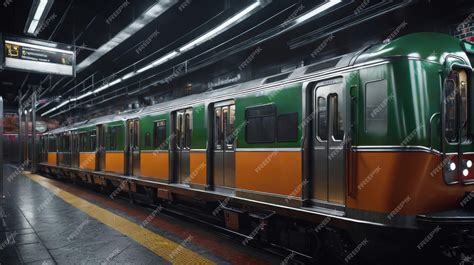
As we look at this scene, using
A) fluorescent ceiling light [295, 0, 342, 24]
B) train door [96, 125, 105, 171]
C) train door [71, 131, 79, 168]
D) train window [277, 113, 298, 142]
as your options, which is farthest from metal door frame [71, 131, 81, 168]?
train window [277, 113, 298, 142]

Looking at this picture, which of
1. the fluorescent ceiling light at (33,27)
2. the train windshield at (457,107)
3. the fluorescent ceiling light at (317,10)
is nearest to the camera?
the train windshield at (457,107)

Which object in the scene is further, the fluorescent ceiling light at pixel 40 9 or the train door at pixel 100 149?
the train door at pixel 100 149

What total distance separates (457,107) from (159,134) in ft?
23.4

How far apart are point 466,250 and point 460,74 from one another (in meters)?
2.21

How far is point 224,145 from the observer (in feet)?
24.8

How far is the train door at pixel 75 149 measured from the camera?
17.1 metres

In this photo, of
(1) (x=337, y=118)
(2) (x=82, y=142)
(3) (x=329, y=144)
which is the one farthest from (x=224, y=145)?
(2) (x=82, y=142)

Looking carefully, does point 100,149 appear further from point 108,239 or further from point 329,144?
point 329,144

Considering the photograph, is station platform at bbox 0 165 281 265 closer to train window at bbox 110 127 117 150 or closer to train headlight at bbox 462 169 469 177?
train window at bbox 110 127 117 150

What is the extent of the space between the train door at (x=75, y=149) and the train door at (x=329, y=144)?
1454 centimetres

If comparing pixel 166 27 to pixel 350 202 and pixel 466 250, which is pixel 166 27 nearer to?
pixel 350 202

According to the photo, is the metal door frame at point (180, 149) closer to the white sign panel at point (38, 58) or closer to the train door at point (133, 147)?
the train door at point (133, 147)

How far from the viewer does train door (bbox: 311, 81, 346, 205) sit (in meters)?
4.91

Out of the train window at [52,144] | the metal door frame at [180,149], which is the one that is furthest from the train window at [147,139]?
the train window at [52,144]
